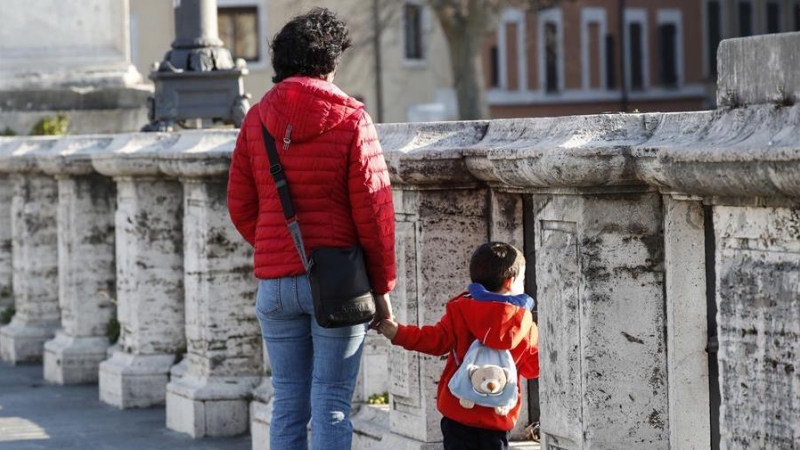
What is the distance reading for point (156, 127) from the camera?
37.0 feet

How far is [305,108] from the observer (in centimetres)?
618

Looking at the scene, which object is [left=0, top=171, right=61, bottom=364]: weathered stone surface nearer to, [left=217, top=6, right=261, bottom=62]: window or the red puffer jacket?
the red puffer jacket

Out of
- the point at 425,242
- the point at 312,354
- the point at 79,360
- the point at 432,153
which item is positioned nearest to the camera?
the point at 312,354

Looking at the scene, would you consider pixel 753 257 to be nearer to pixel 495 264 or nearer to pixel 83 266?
pixel 495 264

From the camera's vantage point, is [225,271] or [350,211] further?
[225,271]

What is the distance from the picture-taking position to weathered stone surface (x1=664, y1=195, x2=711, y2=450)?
17.8 ft

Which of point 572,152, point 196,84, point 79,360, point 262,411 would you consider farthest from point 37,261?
point 572,152

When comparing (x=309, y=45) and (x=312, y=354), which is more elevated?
(x=309, y=45)

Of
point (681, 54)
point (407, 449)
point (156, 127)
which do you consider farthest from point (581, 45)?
point (407, 449)

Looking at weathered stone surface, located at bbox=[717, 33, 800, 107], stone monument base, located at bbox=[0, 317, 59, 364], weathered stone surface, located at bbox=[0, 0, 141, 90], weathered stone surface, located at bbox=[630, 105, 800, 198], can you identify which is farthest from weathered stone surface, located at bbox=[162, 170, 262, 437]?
weathered stone surface, located at bbox=[0, 0, 141, 90]

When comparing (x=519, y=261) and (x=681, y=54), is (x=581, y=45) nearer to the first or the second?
(x=681, y=54)

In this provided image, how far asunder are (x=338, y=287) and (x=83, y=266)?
597cm

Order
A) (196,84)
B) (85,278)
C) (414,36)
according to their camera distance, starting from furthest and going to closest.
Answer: (414,36) → (85,278) → (196,84)

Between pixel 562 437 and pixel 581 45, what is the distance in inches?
2209
